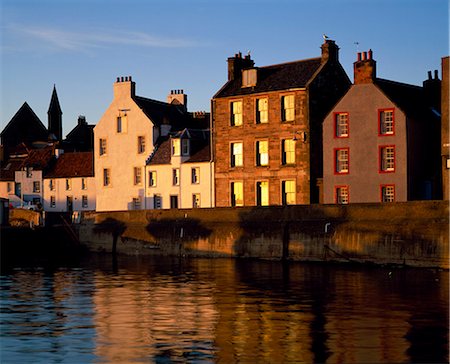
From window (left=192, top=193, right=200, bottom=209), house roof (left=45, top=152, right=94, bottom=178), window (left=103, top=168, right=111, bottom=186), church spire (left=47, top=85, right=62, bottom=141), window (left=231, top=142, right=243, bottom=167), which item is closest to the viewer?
window (left=231, top=142, right=243, bottom=167)

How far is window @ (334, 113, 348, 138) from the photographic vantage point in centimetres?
6538

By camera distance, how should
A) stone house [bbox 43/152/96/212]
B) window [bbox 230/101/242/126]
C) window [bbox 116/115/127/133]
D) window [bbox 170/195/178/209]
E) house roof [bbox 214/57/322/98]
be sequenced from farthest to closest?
stone house [bbox 43/152/96/212]
window [bbox 116/115/127/133]
window [bbox 170/195/178/209]
window [bbox 230/101/242/126]
house roof [bbox 214/57/322/98]

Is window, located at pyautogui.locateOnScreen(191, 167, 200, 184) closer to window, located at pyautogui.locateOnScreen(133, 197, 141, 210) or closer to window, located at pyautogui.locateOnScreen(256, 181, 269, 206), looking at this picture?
window, located at pyautogui.locateOnScreen(256, 181, 269, 206)

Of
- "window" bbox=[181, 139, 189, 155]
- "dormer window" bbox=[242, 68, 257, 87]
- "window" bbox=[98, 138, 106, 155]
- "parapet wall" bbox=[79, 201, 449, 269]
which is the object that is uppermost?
"dormer window" bbox=[242, 68, 257, 87]

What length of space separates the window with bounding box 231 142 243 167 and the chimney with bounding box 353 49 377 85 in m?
12.2

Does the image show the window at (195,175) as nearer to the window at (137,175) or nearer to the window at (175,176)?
the window at (175,176)

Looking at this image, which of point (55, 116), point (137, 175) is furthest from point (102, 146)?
point (55, 116)

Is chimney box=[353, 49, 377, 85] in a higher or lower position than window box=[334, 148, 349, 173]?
higher

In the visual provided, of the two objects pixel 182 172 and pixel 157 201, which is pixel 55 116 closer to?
pixel 157 201

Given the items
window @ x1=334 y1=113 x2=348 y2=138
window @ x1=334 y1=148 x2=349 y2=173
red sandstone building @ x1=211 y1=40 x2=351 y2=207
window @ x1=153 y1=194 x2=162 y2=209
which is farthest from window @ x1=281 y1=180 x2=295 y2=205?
window @ x1=153 y1=194 x2=162 y2=209

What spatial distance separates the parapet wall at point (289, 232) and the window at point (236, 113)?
41.3 feet

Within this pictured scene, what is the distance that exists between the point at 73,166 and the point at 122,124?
13588 mm

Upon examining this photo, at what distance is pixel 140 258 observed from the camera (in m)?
61.8

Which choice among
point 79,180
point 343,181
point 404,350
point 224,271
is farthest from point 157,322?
point 79,180
